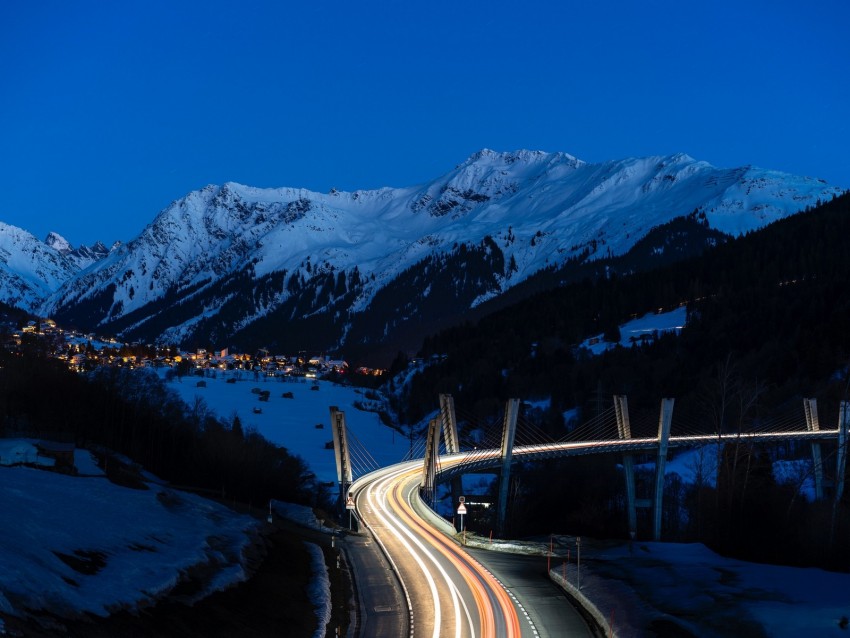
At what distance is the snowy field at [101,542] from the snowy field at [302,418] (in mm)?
60159

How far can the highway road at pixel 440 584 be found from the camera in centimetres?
3119

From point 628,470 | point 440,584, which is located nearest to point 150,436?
point 628,470

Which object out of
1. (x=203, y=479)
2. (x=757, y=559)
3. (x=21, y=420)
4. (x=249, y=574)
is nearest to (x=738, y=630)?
(x=249, y=574)

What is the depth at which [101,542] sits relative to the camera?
3406 cm

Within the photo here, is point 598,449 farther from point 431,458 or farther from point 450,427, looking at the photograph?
point 431,458

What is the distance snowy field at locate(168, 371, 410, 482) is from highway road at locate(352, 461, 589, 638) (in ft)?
179

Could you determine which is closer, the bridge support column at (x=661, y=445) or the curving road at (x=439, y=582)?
the curving road at (x=439, y=582)

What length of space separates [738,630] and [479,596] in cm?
1048

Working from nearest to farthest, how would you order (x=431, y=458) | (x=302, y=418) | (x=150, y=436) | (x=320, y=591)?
(x=320, y=591)
(x=431, y=458)
(x=150, y=436)
(x=302, y=418)

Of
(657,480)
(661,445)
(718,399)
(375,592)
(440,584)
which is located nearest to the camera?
(375,592)

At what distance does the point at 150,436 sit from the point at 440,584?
184 ft

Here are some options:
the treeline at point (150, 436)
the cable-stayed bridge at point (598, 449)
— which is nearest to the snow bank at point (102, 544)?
the cable-stayed bridge at point (598, 449)

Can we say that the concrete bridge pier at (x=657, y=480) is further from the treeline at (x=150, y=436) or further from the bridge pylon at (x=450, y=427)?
the treeline at (x=150, y=436)

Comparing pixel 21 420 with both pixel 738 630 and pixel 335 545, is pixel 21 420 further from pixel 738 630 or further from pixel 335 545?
pixel 738 630
